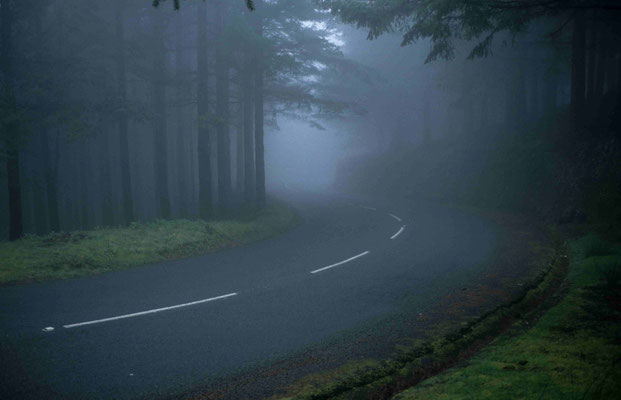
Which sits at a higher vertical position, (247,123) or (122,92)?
(122,92)

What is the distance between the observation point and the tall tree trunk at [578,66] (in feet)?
56.7

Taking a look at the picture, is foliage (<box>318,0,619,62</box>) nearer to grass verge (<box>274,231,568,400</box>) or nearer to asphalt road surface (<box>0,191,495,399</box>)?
asphalt road surface (<box>0,191,495,399</box>)

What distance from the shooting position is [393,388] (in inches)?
177

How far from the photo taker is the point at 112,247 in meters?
11.4

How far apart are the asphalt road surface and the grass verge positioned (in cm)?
96

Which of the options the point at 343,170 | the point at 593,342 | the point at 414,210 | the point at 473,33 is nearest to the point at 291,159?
the point at 343,170

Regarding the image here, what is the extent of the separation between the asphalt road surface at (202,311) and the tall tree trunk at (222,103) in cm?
915

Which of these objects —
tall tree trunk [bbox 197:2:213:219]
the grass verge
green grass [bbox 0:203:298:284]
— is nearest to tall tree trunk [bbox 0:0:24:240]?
Answer: green grass [bbox 0:203:298:284]

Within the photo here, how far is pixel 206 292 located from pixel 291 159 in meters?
98.3

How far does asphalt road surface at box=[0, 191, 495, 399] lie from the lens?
16.0ft

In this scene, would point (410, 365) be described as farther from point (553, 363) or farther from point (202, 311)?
point (202, 311)

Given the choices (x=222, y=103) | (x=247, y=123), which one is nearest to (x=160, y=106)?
(x=222, y=103)

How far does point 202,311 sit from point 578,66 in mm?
19718

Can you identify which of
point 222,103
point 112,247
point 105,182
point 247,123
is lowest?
point 112,247
